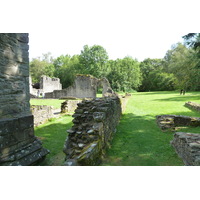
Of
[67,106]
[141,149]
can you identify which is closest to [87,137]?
[141,149]

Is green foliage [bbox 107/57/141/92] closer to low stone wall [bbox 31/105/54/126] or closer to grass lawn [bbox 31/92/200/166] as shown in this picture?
low stone wall [bbox 31/105/54/126]

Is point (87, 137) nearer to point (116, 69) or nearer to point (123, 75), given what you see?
point (123, 75)

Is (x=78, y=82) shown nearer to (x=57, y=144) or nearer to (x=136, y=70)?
(x=57, y=144)

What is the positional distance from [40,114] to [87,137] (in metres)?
5.23

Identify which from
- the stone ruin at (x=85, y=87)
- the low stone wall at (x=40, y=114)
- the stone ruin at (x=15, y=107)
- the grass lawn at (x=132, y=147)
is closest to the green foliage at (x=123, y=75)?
the stone ruin at (x=85, y=87)

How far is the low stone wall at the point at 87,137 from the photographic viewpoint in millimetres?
3379

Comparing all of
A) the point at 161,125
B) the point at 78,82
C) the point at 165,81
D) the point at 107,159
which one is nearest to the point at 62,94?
the point at 78,82

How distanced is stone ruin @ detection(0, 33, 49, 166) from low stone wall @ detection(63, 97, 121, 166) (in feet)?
2.74

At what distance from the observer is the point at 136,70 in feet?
162

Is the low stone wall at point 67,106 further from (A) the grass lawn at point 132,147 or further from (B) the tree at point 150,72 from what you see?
(B) the tree at point 150,72

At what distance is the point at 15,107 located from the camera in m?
3.49

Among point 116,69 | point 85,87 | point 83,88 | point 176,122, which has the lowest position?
point 176,122

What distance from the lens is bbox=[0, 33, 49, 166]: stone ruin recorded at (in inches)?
123

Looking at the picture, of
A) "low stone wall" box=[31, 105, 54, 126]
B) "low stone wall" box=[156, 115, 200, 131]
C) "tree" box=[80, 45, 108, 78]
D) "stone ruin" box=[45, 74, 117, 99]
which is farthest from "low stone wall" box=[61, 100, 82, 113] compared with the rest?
"tree" box=[80, 45, 108, 78]
